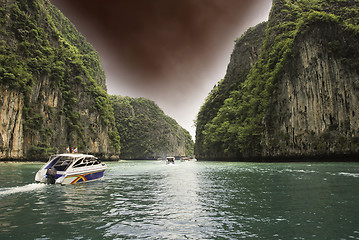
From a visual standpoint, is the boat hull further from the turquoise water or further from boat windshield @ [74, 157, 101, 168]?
the turquoise water

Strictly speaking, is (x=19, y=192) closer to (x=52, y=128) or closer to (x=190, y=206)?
(x=190, y=206)

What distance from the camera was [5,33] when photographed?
5338cm

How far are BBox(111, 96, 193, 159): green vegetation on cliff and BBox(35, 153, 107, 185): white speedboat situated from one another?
130m

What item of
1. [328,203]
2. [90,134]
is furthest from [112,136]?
[328,203]

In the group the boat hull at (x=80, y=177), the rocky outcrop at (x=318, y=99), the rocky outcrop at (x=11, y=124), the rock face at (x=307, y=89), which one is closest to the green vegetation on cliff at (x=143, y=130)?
the rocky outcrop at (x=11, y=124)

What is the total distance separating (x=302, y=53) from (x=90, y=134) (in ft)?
221

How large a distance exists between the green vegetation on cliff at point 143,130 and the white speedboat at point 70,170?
130 metres

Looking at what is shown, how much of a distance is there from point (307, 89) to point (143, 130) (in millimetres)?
128165

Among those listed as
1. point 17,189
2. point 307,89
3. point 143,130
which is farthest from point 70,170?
point 143,130

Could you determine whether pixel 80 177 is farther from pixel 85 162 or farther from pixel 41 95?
pixel 41 95

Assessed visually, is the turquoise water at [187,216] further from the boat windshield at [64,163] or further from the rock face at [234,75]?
the rock face at [234,75]

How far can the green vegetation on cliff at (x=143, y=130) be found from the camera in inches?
6058

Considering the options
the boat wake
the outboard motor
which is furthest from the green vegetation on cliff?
the boat wake

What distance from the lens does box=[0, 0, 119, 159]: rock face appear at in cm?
4950
